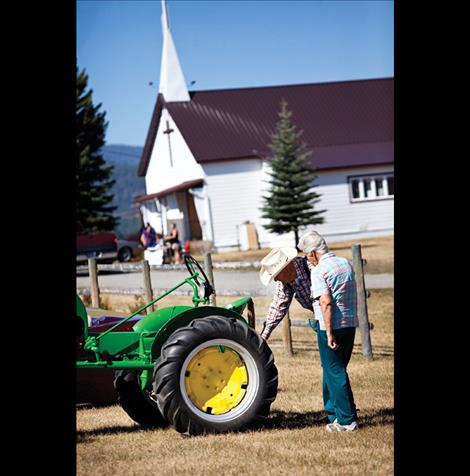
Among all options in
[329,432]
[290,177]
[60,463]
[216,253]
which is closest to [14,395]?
[60,463]

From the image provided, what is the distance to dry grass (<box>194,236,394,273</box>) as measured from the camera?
1912 cm

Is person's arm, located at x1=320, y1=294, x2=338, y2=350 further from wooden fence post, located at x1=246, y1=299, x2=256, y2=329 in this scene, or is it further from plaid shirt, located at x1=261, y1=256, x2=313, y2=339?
wooden fence post, located at x1=246, y1=299, x2=256, y2=329

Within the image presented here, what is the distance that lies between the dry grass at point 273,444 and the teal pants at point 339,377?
141mm

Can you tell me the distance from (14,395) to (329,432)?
97.5 inches

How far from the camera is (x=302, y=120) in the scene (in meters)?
33.6

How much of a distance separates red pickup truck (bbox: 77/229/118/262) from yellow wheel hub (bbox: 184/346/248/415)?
1681 centimetres

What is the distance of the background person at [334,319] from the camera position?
5781mm

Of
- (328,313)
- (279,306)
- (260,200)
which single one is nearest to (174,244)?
(260,200)

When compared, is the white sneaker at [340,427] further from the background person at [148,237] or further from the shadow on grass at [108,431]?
the background person at [148,237]

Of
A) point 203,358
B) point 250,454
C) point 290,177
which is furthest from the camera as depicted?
point 290,177

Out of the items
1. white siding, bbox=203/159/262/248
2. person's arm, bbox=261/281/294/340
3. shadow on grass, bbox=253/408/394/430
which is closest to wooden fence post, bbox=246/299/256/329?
person's arm, bbox=261/281/294/340
